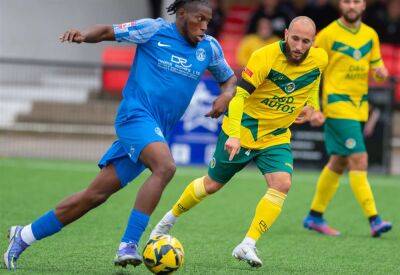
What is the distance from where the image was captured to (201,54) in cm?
778

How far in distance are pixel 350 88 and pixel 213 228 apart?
1.93m

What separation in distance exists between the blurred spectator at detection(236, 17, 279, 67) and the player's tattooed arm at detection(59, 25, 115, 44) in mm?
9842

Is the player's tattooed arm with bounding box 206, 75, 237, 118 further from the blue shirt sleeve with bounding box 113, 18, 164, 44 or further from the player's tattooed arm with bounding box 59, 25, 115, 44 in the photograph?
the player's tattooed arm with bounding box 59, 25, 115, 44

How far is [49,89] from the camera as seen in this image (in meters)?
15.8

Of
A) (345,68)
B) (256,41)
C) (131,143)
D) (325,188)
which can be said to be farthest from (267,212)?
(256,41)

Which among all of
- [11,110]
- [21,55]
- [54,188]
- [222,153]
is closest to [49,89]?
[11,110]

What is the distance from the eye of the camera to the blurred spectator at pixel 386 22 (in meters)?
19.4

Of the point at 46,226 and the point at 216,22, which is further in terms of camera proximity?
the point at 216,22

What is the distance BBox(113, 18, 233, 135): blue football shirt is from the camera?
759 centimetres

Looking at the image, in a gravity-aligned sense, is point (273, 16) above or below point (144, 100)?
below

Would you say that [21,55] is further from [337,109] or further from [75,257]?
[75,257]

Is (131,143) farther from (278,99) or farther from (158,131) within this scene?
(278,99)

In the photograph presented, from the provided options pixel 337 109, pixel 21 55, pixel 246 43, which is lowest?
pixel 21 55

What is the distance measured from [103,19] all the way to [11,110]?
550 centimetres
